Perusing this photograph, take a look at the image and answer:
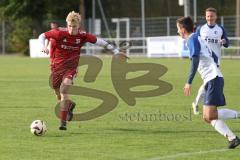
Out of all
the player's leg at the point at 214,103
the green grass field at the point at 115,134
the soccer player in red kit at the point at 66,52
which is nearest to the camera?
the green grass field at the point at 115,134

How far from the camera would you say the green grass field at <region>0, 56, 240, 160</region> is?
9789 millimetres

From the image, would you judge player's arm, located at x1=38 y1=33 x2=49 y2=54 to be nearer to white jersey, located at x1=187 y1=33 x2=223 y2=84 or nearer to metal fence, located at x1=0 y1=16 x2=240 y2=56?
white jersey, located at x1=187 y1=33 x2=223 y2=84

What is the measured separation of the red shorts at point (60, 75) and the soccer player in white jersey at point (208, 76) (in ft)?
9.97

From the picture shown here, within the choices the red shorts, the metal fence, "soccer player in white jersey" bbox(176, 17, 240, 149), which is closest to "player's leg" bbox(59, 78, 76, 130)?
the red shorts

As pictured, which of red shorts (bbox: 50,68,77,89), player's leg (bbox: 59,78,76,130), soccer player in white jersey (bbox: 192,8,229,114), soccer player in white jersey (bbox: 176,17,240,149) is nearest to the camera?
soccer player in white jersey (bbox: 176,17,240,149)

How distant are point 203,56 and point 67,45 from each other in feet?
10.4

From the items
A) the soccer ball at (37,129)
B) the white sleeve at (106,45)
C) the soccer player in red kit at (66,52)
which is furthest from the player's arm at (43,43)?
the soccer ball at (37,129)

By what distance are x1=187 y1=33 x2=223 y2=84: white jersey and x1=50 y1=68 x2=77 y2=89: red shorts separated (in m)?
3.05

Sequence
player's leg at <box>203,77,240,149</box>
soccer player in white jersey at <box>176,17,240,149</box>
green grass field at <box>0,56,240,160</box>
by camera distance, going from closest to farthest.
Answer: green grass field at <box>0,56,240,160</box>
soccer player in white jersey at <box>176,17,240,149</box>
player's leg at <box>203,77,240,149</box>

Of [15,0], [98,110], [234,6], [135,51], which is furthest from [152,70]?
[15,0]

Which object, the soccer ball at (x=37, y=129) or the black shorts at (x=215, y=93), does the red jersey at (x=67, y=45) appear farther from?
the black shorts at (x=215, y=93)

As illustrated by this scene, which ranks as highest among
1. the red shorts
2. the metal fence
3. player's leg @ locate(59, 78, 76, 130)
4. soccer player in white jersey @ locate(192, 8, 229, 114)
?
soccer player in white jersey @ locate(192, 8, 229, 114)

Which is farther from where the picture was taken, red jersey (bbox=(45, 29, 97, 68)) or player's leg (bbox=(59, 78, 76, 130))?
red jersey (bbox=(45, 29, 97, 68))

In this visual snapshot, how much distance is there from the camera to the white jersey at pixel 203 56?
1006cm
